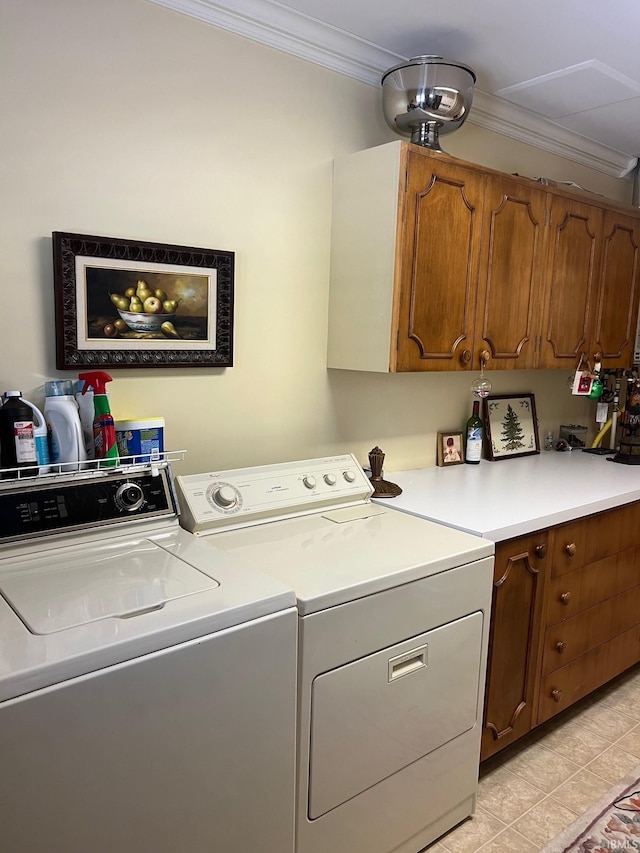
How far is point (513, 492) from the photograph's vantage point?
7.74 feet

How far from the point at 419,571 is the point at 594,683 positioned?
4.48 ft

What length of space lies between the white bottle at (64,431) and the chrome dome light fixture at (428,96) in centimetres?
148

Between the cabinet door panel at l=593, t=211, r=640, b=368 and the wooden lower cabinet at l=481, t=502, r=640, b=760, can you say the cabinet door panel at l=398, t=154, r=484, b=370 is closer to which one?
the wooden lower cabinet at l=481, t=502, r=640, b=760

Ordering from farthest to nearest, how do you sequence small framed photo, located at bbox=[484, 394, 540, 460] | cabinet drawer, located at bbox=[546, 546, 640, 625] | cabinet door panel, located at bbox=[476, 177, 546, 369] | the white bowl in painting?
1. small framed photo, located at bbox=[484, 394, 540, 460]
2. cabinet door panel, located at bbox=[476, 177, 546, 369]
3. cabinet drawer, located at bbox=[546, 546, 640, 625]
4. the white bowl in painting

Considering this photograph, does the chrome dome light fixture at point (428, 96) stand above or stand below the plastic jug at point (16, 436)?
above

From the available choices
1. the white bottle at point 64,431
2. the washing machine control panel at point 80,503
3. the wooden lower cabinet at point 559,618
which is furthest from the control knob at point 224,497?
the wooden lower cabinet at point 559,618

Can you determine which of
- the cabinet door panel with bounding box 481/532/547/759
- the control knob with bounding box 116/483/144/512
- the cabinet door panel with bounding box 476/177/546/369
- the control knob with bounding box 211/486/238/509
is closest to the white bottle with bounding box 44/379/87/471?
the control knob with bounding box 116/483/144/512

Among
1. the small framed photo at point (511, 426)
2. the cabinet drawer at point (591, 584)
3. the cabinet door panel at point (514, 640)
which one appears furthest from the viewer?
the small framed photo at point (511, 426)

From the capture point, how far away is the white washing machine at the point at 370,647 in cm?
151

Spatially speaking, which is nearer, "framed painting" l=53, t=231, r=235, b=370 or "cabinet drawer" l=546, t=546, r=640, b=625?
"framed painting" l=53, t=231, r=235, b=370

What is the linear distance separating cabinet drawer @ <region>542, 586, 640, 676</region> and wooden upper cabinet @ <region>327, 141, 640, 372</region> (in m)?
0.99

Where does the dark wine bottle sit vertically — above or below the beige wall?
below

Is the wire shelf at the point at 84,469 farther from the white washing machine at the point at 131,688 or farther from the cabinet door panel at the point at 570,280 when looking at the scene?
the cabinet door panel at the point at 570,280

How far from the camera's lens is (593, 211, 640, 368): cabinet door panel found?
2.87m
